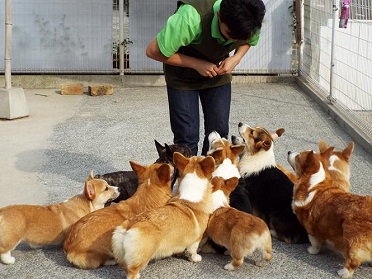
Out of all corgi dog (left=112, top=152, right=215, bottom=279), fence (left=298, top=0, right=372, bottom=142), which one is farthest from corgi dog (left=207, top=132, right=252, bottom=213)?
fence (left=298, top=0, right=372, bottom=142)

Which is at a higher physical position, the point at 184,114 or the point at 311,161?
the point at 184,114

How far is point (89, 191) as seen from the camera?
15.9 ft

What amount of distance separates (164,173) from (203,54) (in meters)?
1.18

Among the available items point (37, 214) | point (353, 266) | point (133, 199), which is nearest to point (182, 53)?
point (133, 199)

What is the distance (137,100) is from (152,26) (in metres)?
1.75

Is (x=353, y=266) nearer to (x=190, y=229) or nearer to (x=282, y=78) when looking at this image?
(x=190, y=229)

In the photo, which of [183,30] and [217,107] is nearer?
[183,30]

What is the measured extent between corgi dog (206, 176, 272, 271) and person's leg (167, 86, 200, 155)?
929 millimetres

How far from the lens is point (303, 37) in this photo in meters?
10.6

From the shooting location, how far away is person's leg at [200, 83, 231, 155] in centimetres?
543

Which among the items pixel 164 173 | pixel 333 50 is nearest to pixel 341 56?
pixel 333 50

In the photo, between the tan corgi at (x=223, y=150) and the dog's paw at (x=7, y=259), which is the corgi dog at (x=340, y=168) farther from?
the dog's paw at (x=7, y=259)

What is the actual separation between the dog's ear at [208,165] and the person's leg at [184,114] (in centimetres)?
92

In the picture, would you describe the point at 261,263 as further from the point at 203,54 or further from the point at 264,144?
the point at 203,54
